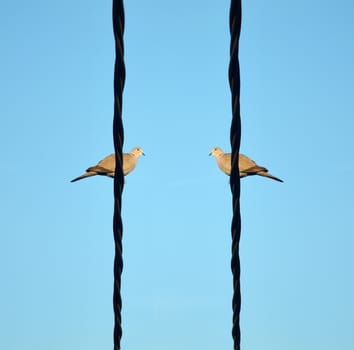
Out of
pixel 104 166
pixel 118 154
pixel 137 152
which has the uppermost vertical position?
pixel 137 152

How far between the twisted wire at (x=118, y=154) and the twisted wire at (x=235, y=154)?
0.29 metres

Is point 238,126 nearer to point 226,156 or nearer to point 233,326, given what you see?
point 233,326

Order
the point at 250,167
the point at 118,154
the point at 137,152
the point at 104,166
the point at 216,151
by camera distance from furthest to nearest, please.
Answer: the point at 137,152
the point at 216,151
the point at 250,167
the point at 104,166
the point at 118,154

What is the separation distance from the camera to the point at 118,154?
1.85 meters

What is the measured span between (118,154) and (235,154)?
1.02ft

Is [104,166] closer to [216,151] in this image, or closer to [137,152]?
[137,152]

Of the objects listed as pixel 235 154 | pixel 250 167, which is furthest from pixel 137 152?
→ pixel 235 154

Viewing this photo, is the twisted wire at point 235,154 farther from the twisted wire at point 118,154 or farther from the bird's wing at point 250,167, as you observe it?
the bird's wing at point 250,167

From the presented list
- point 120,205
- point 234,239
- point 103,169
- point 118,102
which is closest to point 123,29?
point 118,102

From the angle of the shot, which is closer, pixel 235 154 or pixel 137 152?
pixel 235 154

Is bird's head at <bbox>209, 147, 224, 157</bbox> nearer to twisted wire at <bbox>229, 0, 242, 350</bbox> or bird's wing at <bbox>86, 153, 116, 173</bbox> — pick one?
bird's wing at <bbox>86, 153, 116, 173</bbox>

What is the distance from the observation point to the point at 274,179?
14.9m

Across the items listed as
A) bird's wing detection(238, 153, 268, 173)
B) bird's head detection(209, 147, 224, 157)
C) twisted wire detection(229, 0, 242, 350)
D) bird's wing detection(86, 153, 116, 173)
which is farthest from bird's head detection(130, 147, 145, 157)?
twisted wire detection(229, 0, 242, 350)

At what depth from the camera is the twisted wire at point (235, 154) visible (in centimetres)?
182
